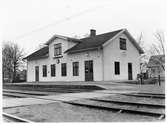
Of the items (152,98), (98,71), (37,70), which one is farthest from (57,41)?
(152,98)

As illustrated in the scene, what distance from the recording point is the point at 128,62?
2486 cm

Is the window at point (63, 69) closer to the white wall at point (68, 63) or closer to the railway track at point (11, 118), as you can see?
the white wall at point (68, 63)

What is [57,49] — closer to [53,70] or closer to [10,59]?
[53,70]

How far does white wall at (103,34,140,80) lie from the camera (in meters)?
22.2

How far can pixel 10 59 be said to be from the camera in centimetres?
4656

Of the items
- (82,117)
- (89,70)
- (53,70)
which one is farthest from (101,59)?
(82,117)

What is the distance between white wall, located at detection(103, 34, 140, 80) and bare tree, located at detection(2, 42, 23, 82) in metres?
27.9

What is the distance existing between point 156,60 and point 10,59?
29102 millimetres

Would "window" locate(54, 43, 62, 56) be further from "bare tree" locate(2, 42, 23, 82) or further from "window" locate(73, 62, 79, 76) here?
"bare tree" locate(2, 42, 23, 82)

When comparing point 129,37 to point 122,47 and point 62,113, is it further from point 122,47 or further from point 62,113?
point 62,113

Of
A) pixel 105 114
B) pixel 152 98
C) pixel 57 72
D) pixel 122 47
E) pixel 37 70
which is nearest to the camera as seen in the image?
pixel 105 114

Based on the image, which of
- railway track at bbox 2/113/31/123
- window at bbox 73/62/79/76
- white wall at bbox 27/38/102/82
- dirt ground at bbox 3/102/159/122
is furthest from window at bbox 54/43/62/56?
railway track at bbox 2/113/31/123

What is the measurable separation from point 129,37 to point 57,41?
8.65 metres

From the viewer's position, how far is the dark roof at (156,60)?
38656mm
